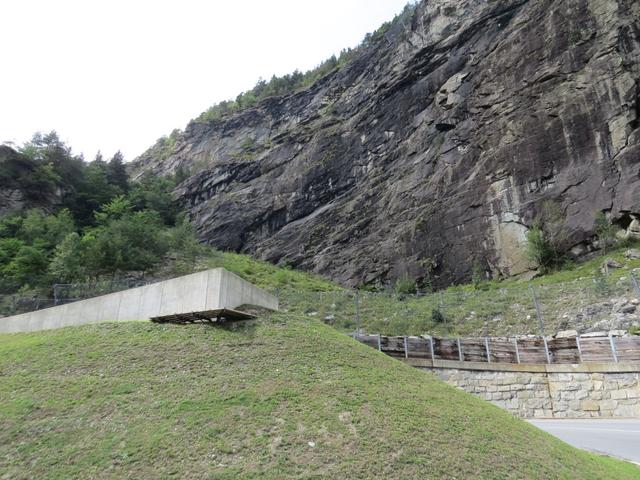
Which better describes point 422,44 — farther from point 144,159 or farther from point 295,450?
point 144,159

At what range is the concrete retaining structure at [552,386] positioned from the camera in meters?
14.9

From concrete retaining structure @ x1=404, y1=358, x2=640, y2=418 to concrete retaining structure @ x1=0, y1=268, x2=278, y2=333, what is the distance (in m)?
9.16

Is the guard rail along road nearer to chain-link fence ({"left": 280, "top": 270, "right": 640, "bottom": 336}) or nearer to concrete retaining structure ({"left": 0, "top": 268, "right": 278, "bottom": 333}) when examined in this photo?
chain-link fence ({"left": 280, "top": 270, "right": 640, "bottom": 336})

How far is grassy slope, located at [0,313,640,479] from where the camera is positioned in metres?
5.92

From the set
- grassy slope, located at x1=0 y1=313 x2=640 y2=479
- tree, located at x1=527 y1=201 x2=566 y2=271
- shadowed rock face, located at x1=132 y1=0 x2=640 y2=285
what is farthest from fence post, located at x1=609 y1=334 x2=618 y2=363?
shadowed rock face, located at x1=132 y1=0 x2=640 y2=285

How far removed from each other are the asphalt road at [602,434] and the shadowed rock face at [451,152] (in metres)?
17.9

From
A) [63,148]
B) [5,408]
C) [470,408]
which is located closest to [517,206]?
[470,408]

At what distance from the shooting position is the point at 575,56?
3344 cm

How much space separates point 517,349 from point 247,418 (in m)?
14.0

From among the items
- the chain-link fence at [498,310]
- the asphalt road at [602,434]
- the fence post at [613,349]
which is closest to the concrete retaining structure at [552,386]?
the fence post at [613,349]

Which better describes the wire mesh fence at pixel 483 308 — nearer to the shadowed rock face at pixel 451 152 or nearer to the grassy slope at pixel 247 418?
the shadowed rock face at pixel 451 152

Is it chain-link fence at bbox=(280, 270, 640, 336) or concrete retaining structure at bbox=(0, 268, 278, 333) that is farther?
chain-link fence at bbox=(280, 270, 640, 336)

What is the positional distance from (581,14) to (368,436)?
4076 centimetres

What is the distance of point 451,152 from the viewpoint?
39.4m
